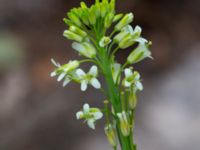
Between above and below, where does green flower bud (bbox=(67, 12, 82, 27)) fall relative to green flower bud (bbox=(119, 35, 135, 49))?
above

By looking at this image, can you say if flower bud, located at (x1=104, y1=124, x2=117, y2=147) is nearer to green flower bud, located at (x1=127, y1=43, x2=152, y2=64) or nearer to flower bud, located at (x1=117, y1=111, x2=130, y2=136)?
flower bud, located at (x1=117, y1=111, x2=130, y2=136)

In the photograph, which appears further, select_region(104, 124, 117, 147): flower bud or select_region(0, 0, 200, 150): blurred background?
select_region(0, 0, 200, 150): blurred background

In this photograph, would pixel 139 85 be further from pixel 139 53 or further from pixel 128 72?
pixel 139 53

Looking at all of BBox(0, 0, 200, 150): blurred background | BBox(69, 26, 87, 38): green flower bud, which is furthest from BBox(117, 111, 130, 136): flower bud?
BBox(0, 0, 200, 150): blurred background

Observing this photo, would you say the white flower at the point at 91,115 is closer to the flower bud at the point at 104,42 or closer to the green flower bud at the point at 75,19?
the flower bud at the point at 104,42

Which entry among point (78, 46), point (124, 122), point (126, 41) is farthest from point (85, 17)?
point (124, 122)
